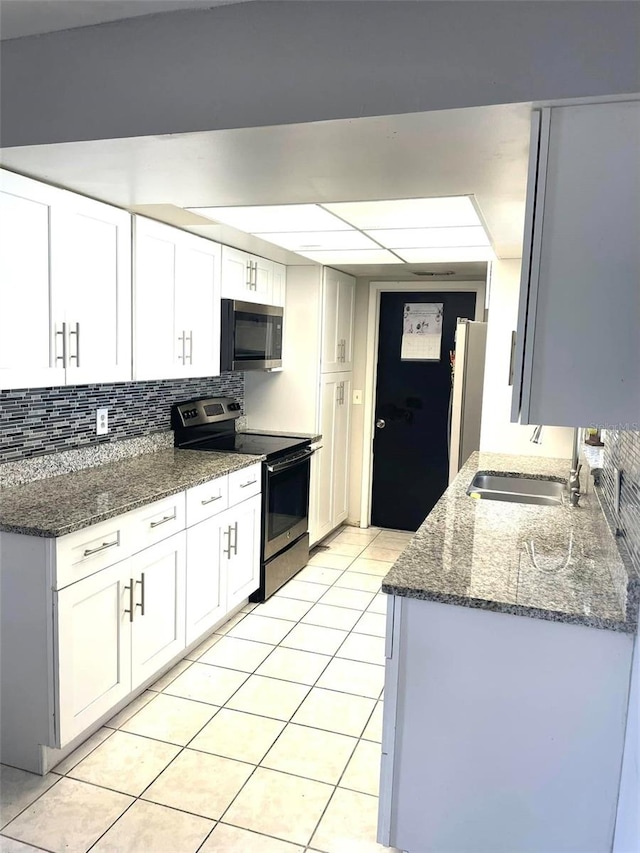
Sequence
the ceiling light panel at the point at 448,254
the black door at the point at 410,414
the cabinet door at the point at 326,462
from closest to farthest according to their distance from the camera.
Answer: the ceiling light panel at the point at 448,254 → the cabinet door at the point at 326,462 → the black door at the point at 410,414

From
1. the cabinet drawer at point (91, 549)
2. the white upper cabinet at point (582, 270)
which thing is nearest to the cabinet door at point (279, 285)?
the cabinet drawer at point (91, 549)

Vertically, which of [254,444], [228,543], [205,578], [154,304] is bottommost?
[205,578]

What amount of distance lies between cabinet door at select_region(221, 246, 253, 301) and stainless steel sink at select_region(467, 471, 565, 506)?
171 centimetres

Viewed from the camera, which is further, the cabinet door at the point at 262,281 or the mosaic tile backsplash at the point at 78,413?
the cabinet door at the point at 262,281

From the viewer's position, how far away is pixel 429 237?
9.07ft

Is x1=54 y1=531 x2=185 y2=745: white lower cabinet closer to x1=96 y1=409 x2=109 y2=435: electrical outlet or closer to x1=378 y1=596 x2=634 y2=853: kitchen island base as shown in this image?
x1=96 y1=409 x2=109 y2=435: electrical outlet

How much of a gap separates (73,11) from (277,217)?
1.06 meters

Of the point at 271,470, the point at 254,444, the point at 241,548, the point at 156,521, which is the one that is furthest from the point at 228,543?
the point at 254,444

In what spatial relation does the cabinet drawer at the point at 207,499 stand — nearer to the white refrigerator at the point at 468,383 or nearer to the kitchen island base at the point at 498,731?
the kitchen island base at the point at 498,731

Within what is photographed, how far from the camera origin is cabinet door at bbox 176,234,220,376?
319cm

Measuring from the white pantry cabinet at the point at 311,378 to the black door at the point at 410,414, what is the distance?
577mm

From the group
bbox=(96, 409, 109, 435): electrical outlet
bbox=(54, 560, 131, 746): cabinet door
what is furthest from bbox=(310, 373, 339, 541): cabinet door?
bbox=(54, 560, 131, 746): cabinet door

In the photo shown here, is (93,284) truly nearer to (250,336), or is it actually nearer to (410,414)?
(250,336)

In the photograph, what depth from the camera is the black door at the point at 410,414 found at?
5012mm
